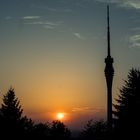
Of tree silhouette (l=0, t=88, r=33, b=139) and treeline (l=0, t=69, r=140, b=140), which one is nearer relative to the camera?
treeline (l=0, t=69, r=140, b=140)

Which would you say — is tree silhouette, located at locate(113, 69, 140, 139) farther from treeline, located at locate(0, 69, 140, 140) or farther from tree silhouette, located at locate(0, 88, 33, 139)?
tree silhouette, located at locate(0, 88, 33, 139)

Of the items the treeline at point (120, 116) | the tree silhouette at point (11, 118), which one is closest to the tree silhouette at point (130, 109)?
the treeline at point (120, 116)

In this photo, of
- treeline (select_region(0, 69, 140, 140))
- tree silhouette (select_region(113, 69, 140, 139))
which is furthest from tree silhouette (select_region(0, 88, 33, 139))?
tree silhouette (select_region(113, 69, 140, 139))

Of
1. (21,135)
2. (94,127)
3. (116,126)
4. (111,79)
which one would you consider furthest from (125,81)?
(94,127)

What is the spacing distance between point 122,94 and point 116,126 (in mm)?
5482

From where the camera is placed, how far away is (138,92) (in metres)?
56.5

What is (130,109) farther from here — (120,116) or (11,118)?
(11,118)

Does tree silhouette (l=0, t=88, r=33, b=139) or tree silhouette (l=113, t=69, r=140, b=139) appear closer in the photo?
tree silhouette (l=113, t=69, r=140, b=139)

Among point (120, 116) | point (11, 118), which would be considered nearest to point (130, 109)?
point (120, 116)

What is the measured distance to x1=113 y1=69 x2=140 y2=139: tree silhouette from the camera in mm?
53847

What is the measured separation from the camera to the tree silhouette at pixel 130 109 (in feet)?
177

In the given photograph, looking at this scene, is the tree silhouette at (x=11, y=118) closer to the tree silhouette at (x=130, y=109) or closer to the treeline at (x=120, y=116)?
the treeline at (x=120, y=116)

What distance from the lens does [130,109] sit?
5516 centimetres

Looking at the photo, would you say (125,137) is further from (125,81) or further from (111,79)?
(111,79)
